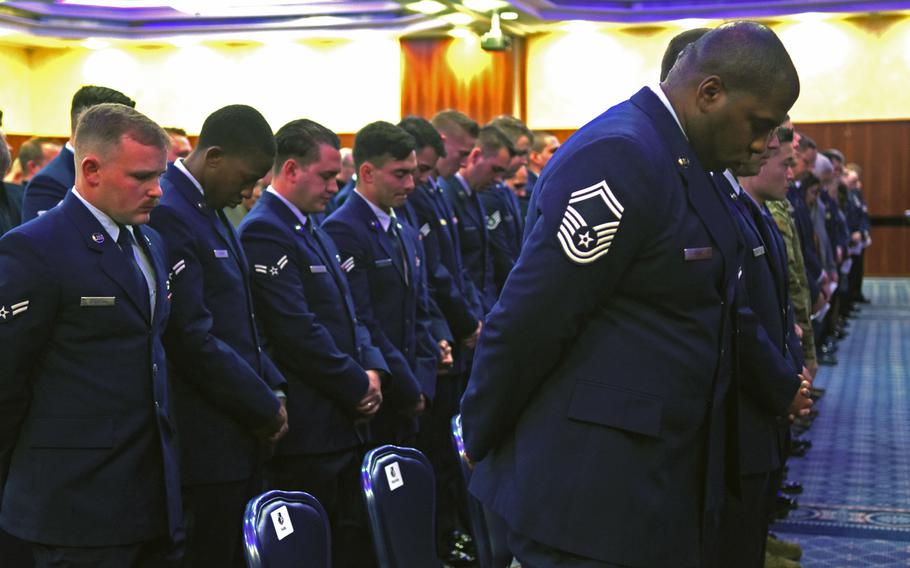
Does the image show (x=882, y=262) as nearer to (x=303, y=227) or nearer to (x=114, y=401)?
(x=303, y=227)

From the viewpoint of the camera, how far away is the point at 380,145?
15.1ft

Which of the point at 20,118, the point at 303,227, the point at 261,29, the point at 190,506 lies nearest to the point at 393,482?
the point at 190,506

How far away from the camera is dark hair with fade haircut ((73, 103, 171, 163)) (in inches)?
114

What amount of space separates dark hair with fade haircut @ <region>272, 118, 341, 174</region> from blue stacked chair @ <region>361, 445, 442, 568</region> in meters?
1.66

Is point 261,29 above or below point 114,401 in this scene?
above

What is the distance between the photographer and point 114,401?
2.85 m

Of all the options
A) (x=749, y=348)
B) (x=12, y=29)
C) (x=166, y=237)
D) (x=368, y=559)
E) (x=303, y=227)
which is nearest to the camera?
(x=749, y=348)

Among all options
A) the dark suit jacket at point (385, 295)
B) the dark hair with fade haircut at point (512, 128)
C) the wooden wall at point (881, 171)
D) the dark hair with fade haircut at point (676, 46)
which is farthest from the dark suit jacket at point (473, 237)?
the wooden wall at point (881, 171)

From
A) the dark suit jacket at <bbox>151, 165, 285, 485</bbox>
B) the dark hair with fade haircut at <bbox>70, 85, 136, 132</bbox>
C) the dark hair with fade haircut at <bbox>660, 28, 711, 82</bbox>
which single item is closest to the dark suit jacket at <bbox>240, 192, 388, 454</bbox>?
the dark suit jacket at <bbox>151, 165, 285, 485</bbox>

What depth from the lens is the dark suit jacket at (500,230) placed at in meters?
6.59

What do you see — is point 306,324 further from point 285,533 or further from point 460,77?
point 460,77

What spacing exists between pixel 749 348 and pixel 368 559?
81.7 inches

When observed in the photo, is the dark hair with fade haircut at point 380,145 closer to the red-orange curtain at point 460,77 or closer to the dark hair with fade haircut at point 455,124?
the dark hair with fade haircut at point 455,124

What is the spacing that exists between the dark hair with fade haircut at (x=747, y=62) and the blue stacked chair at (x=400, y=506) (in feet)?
3.52
